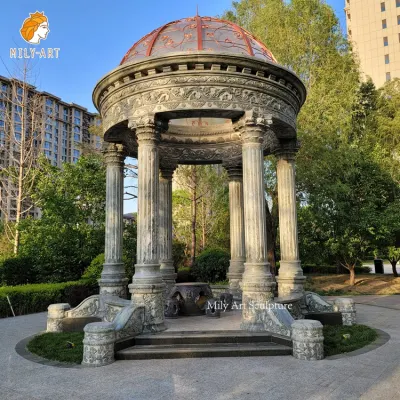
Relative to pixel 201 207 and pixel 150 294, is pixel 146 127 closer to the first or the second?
pixel 150 294

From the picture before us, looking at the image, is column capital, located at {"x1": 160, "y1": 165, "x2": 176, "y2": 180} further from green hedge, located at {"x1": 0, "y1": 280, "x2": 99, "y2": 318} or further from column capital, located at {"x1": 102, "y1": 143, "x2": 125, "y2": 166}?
green hedge, located at {"x1": 0, "y1": 280, "x2": 99, "y2": 318}

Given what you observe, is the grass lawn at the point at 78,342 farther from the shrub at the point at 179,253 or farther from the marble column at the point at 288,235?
the shrub at the point at 179,253

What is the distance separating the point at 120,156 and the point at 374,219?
1375cm

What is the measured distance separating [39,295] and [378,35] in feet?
204

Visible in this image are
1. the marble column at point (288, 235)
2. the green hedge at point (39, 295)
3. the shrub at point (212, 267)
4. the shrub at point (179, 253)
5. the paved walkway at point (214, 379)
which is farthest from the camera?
the shrub at point (179, 253)

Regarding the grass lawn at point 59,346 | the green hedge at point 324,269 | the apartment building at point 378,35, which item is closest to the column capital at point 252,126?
the grass lawn at point 59,346

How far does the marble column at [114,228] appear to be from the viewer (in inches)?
422

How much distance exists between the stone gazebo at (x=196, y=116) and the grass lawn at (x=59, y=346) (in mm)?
1619

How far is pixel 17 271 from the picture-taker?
16.7 metres

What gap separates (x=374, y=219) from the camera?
724 inches

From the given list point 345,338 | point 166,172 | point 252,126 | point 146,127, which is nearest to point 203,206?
point 166,172

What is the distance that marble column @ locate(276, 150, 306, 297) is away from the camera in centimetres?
1062

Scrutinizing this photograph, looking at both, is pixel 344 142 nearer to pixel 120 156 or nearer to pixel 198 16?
pixel 198 16

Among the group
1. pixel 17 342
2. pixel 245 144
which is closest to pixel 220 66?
pixel 245 144
